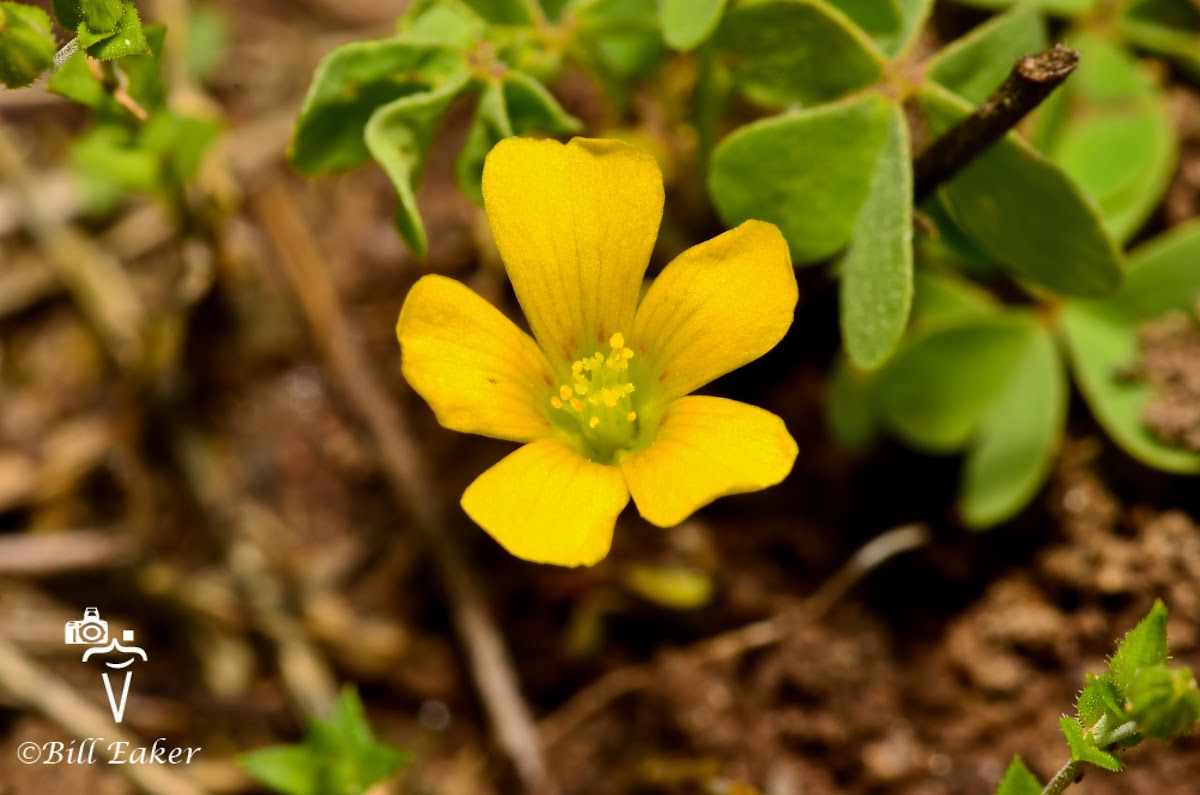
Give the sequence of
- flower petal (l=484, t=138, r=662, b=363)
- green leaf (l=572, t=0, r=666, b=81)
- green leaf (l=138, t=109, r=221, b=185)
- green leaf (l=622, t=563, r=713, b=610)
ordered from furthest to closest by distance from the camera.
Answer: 1. green leaf (l=622, t=563, r=713, b=610)
2. green leaf (l=138, t=109, r=221, b=185)
3. green leaf (l=572, t=0, r=666, b=81)
4. flower petal (l=484, t=138, r=662, b=363)

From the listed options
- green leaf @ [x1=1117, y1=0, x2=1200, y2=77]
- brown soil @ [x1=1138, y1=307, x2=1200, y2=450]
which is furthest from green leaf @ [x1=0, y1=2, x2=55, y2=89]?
green leaf @ [x1=1117, y1=0, x2=1200, y2=77]

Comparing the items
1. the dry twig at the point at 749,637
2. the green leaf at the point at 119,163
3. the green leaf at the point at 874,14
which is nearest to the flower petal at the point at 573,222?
the green leaf at the point at 874,14

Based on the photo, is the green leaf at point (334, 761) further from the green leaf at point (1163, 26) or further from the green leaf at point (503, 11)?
the green leaf at point (1163, 26)

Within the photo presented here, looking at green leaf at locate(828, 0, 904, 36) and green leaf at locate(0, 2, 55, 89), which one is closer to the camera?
green leaf at locate(0, 2, 55, 89)

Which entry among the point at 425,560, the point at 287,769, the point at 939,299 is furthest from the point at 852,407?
the point at 287,769

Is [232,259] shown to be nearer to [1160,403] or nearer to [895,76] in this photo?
[895,76]

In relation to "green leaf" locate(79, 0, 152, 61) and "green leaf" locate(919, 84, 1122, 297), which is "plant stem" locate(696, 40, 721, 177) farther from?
"green leaf" locate(79, 0, 152, 61)
